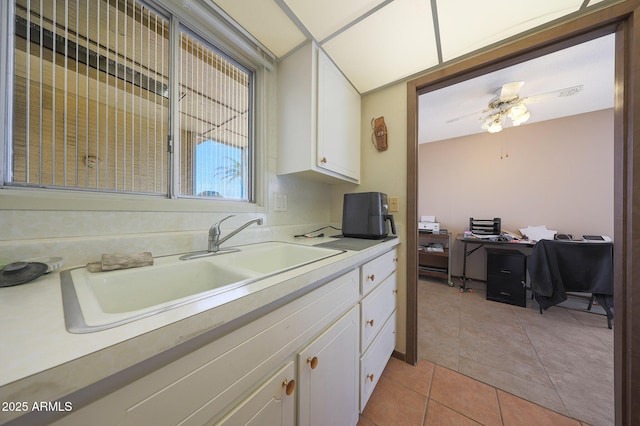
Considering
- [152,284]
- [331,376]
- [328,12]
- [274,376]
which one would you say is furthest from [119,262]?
[328,12]

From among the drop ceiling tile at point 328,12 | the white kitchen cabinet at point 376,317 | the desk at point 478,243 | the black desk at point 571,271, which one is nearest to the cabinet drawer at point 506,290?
the black desk at point 571,271

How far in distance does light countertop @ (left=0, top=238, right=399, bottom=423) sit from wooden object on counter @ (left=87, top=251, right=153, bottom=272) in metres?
0.10

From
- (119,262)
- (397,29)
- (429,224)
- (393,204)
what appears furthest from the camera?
(429,224)

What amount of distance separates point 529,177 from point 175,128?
12.8 ft

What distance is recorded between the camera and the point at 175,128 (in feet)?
3.22

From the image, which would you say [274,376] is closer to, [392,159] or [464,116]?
[392,159]

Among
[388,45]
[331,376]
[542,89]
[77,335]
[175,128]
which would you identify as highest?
[542,89]

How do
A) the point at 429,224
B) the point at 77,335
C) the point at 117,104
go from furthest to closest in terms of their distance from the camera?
the point at 429,224 → the point at 117,104 → the point at 77,335

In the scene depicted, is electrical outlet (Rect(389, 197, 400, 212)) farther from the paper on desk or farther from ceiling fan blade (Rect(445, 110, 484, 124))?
the paper on desk

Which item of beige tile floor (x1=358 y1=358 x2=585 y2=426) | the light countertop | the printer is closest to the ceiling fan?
the printer

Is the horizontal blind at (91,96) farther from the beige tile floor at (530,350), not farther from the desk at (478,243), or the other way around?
the desk at (478,243)

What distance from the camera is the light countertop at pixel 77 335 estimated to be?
23cm

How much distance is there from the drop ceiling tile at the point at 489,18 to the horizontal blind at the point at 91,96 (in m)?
1.40

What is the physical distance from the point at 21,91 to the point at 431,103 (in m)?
2.83
